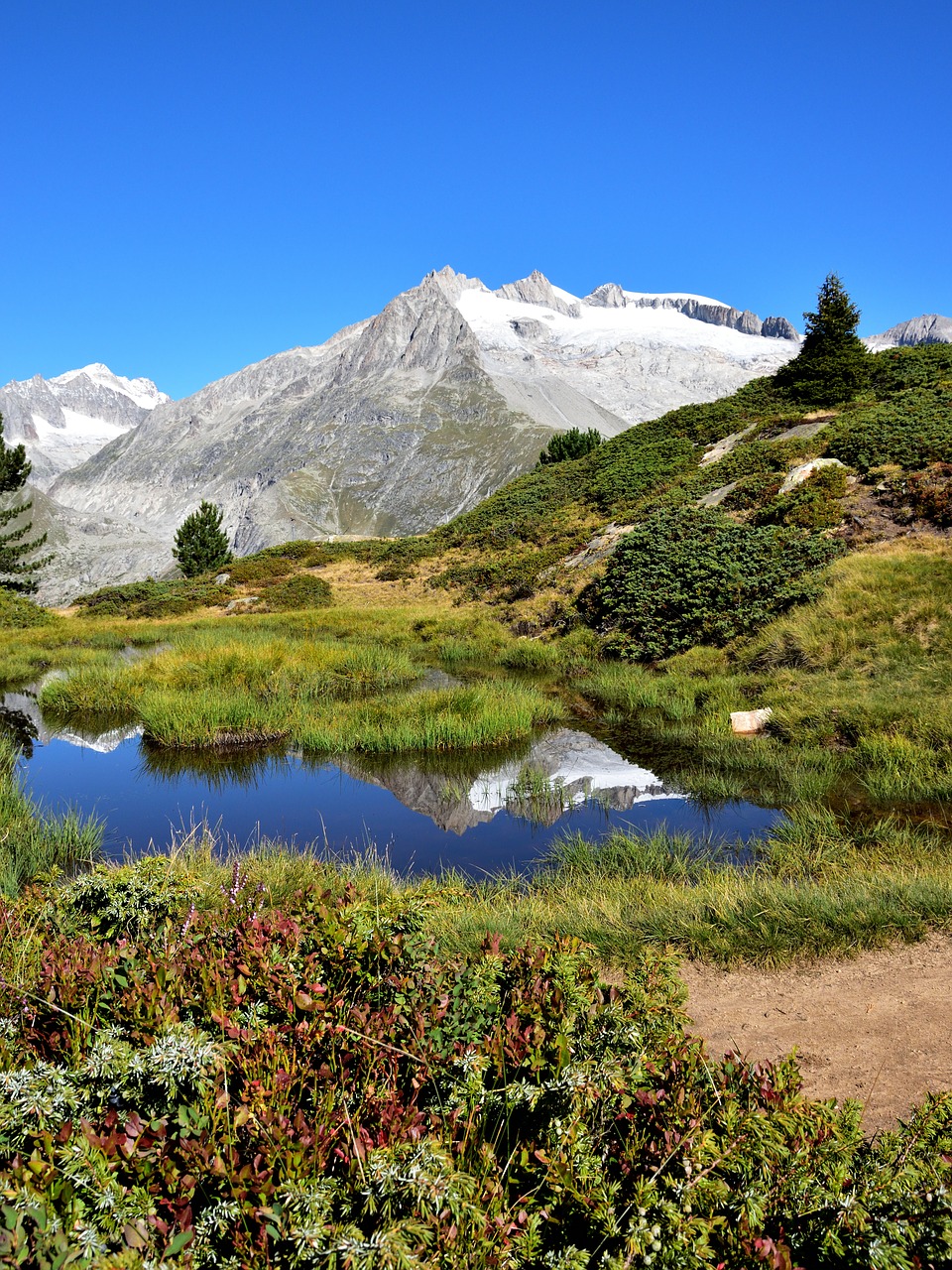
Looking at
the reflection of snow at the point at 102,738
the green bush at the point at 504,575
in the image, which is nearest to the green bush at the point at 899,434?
the green bush at the point at 504,575

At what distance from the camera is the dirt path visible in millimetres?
4648

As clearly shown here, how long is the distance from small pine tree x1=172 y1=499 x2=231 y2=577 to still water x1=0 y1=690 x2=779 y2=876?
50.3 m

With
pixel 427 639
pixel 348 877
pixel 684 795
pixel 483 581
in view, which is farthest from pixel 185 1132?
pixel 483 581

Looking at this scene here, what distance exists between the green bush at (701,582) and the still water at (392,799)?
6502 millimetres

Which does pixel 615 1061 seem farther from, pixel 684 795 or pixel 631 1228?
pixel 684 795

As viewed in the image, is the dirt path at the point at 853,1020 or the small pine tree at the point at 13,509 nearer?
the dirt path at the point at 853,1020

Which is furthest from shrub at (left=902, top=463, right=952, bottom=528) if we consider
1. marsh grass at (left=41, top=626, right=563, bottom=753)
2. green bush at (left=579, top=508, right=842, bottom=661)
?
marsh grass at (left=41, top=626, right=563, bottom=753)

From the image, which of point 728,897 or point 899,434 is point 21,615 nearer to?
point 728,897

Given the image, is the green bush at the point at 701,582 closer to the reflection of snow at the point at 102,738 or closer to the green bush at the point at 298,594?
the reflection of snow at the point at 102,738

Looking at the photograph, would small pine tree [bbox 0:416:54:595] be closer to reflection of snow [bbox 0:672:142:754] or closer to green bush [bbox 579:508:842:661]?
reflection of snow [bbox 0:672:142:754]

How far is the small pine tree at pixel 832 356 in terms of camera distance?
36.3 m

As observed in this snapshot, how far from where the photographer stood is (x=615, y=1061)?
11.3 feet

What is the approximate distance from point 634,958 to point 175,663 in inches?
642

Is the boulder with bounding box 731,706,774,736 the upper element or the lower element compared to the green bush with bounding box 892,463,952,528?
lower
